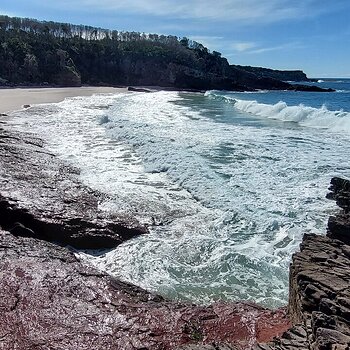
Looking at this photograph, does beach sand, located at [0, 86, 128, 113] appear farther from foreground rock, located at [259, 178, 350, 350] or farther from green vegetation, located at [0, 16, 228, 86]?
foreground rock, located at [259, 178, 350, 350]

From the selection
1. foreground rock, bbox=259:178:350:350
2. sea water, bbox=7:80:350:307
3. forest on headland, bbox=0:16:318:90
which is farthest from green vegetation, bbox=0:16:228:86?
foreground rock, bbox=259:178:350:350

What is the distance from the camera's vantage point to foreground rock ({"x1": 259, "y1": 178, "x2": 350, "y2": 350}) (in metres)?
3.42

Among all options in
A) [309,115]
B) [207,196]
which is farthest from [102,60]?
[207,196]

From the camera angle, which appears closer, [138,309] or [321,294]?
[321,294]

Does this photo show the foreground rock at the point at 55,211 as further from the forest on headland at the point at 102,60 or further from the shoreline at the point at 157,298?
the forest on headland at the point at 102,60

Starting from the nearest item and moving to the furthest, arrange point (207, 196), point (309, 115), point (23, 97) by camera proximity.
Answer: point (207, 196) → point (309, 115) → point (23, 97)

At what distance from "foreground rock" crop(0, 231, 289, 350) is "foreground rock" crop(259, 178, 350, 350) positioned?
64 centimetres

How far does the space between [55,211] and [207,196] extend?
3.80 meters

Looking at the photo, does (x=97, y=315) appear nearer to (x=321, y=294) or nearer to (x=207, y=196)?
(x=321, y=294)

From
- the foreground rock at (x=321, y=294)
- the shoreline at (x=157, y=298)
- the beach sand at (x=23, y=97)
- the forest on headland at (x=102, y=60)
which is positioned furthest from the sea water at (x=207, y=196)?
the forest on headland at (x=102, y=60)

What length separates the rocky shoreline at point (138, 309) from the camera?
4.05 m

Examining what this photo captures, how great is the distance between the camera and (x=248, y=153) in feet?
48.0

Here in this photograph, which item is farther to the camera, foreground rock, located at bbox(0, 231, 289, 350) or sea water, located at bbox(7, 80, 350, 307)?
sea water, located at bbox(7, 80, 350, 307)

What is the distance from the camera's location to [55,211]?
7.99 m
